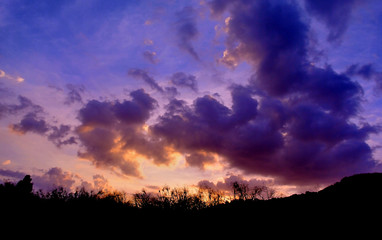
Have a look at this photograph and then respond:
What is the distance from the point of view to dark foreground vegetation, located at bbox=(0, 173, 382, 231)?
14.0 meters

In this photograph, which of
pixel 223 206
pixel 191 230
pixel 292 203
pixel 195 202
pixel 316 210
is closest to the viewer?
pixel 316 210

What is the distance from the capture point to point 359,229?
12281mm

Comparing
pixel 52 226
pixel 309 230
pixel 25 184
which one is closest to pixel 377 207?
pixel 309 230

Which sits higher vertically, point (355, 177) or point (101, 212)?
point (355, 177)

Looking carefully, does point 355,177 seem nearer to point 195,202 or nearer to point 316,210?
point 316,210

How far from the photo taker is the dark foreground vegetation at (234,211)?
14.0 meters

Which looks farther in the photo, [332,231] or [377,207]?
[377,207]

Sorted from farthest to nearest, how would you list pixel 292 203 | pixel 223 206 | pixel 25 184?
pixel 25 184, pixel 223 206, pixel 292 203

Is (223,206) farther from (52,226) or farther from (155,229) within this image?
(52,226)

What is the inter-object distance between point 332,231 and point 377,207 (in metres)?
3.45

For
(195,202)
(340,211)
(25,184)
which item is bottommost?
(340,211)

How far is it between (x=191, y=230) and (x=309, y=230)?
22.2 feet

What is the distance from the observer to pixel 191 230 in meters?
16.0

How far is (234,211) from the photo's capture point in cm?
1798
